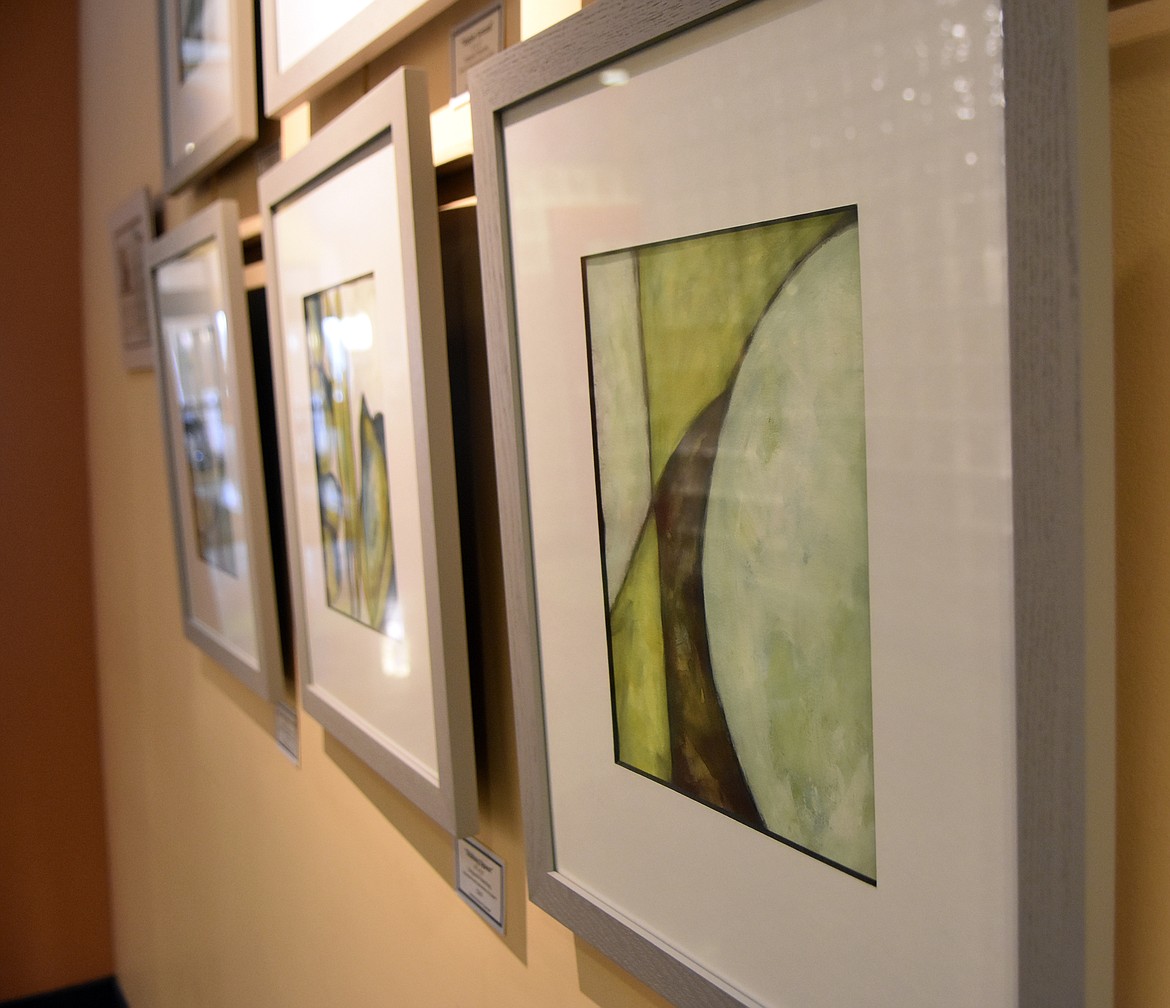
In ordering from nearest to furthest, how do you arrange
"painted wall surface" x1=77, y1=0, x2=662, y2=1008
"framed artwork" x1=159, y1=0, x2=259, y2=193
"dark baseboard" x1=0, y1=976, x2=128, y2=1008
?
Answer: "painted wall surface" x1=77, y1=0, x2=662, y2=1008 → "framed artwork" x1=159, y1=0, x2=259, y2=193 → "dark baseboard" x1=0, y1=976, x2=128, y2=1008

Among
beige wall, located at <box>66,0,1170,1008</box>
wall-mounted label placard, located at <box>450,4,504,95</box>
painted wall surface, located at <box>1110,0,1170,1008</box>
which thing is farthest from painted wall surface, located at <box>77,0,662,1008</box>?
painted wall surface, located at <box>1110,0,1170,1008</box>

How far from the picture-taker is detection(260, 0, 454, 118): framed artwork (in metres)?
0.81

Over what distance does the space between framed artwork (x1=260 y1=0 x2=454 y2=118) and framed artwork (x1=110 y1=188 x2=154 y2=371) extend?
2.24 feet

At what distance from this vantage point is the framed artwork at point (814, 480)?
0.34m

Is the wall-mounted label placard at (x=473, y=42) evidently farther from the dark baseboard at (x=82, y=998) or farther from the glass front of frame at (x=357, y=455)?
the dark baseboard at (x=82, y=998)

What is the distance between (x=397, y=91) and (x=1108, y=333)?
21.4 inches

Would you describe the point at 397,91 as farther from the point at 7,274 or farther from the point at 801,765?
the point at 7,274

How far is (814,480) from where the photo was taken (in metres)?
0.44

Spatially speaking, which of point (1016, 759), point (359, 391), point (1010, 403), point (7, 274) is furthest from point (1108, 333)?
point (7, 274)

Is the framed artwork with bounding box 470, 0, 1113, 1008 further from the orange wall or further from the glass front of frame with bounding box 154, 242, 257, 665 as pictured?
the orange wall

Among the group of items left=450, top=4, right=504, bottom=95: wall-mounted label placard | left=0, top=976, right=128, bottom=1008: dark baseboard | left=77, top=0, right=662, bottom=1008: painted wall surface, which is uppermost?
left=450, top=4, right=504, bottom=95: wall-mounted label placard

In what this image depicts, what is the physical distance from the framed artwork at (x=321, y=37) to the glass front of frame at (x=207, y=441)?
10.6 inches

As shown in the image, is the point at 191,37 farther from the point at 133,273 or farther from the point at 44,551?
the point at 44,551

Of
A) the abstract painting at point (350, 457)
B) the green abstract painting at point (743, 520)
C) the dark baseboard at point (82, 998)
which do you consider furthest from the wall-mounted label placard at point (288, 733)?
the dark baseboard at point (82, 998)
